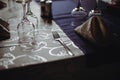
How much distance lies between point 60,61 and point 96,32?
0.77ft

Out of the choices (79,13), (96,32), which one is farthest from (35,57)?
(79,13)

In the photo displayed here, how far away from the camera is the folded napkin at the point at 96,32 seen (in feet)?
3.28

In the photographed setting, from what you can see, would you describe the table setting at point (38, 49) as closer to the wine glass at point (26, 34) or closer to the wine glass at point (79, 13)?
the wine glass at point (26, 34)

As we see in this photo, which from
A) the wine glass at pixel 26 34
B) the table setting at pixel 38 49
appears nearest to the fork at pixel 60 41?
the table setting at pixel 38 49

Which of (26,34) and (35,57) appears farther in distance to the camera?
(26,34)

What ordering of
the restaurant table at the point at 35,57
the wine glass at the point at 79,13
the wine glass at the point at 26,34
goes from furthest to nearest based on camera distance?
1. the wine glass at the point at 79,13
2. the wine glass at the point at 26,34
3. the restaurant table at the point at 35,57

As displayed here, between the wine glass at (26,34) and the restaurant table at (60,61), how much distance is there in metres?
0.03

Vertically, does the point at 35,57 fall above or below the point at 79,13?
below

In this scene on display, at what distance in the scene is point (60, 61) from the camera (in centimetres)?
90

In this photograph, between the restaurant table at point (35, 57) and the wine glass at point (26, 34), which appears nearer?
the restaurant table at point (35, 57)

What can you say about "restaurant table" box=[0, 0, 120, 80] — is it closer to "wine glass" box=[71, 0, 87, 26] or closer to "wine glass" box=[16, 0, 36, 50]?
"wine glass" box=[16, 0, 36, 50]

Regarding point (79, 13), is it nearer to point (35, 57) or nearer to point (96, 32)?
point (96, 32)

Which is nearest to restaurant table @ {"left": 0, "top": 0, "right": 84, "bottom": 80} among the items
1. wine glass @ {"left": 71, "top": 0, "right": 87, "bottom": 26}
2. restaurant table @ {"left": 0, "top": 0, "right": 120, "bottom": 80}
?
restaurant table @ {"left": 0, "top": 0, "right": 120, "bottom": 80}

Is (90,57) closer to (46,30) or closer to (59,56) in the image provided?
(59,56)
